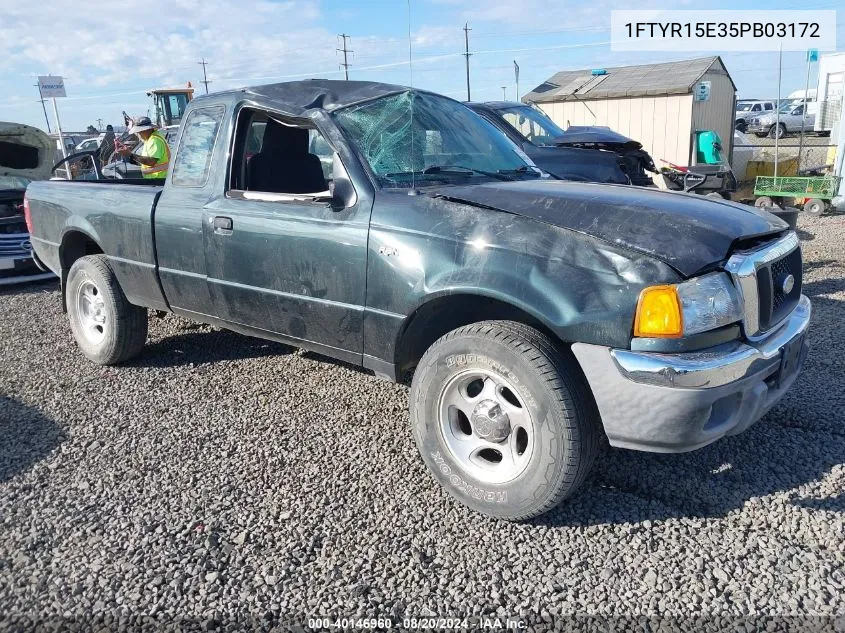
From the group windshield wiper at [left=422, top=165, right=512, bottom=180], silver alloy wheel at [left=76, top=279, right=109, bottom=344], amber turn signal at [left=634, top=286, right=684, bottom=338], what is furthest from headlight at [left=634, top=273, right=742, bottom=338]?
silver alloy wheel at [left=76, top=279, right=109, bottom=344]

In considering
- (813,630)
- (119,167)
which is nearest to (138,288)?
(813,630)

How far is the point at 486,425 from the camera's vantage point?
288 cm

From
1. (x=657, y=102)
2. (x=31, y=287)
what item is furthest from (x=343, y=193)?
(x=657, y=102)

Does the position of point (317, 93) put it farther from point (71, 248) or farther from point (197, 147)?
point (71, 248)

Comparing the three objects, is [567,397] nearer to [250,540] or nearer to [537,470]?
[537,470]

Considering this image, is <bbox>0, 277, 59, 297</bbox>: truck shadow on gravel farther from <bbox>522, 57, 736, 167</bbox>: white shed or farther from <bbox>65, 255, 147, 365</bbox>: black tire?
<bbox>522, 57, 736, 167</bbox>: white shed

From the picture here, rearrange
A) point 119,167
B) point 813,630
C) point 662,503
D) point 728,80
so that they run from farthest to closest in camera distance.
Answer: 1. point 728,80
2. point 119,167
3. point 662,503
4. point 813,630

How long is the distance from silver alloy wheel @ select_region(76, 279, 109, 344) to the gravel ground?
2.66 ft

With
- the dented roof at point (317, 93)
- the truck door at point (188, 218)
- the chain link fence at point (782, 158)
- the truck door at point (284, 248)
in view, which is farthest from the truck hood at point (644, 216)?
the chain link fence at point (782, 158)

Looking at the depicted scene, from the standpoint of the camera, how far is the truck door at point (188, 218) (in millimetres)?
3984

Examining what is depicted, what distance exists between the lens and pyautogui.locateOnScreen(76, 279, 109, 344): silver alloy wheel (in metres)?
4.97

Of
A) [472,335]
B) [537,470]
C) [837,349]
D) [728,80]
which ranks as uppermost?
[728,80]

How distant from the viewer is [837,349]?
476 centimetres

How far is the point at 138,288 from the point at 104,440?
4.04ft
